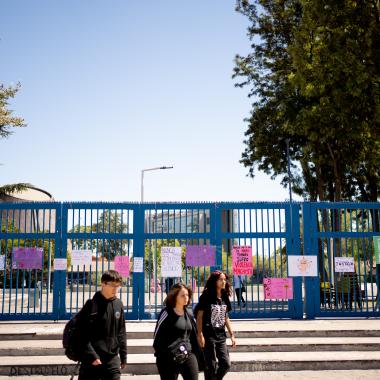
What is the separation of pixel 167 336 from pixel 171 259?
6.20m

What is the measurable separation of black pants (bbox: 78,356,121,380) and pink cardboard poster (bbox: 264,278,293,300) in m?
7.08

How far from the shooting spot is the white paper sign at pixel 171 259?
37.5 ft

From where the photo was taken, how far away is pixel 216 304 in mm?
6785

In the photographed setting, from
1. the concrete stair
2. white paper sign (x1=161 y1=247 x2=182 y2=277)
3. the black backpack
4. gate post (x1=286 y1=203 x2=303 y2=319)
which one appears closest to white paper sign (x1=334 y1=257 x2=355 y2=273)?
gate post (x1=286 y1=203 x2=303 y2=319)

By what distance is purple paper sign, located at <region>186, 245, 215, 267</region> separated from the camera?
449 inches

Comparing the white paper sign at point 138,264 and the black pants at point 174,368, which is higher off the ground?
the white paper sign at point 138,264

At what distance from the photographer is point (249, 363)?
8.48m

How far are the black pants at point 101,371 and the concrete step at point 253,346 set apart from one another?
4159 millimetres

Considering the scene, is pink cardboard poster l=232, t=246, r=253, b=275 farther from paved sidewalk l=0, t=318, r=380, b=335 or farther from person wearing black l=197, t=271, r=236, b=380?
person wearing black l=197, t=271, r=236, b=380

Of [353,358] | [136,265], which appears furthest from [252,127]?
[353,358]

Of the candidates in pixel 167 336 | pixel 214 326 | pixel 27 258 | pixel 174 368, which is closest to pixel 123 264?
pixel 27 258

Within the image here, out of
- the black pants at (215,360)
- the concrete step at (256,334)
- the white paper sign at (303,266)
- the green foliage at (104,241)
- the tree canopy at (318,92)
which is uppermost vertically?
the tree canopy at (318,92)

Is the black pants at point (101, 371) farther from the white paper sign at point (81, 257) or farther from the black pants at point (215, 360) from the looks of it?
the white paper sign at point (81, 257)

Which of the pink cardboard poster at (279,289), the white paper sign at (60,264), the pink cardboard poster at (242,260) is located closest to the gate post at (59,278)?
the white paper sign at (60,264)
